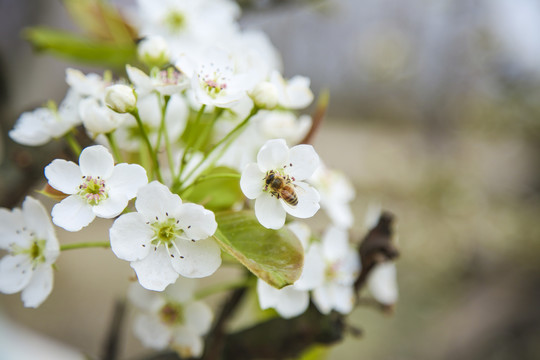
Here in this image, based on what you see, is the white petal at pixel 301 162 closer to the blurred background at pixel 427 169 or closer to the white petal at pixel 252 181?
the white petal at pixel 252 181

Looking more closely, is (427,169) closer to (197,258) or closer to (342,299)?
(342,299)

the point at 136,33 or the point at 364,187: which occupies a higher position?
the point at 136,33

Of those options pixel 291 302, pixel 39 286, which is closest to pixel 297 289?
pixel 291 302

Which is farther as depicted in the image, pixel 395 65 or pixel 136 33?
pixel 395 65

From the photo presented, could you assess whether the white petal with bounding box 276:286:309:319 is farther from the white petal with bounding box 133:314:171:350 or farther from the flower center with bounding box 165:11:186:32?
the flower center with bounding box 165:11:186:32

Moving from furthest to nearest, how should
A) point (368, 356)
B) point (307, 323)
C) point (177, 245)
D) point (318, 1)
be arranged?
point (368, 356), point (318, 1), point (307, 323), point (177, 245)

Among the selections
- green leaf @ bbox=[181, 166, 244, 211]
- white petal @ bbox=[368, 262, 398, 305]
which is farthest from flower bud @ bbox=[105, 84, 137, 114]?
white petal @ bbox=[368, 262, 398, 305]

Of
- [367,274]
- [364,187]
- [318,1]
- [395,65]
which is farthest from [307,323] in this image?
[395,65]

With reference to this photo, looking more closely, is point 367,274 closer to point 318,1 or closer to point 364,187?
point 318,1
